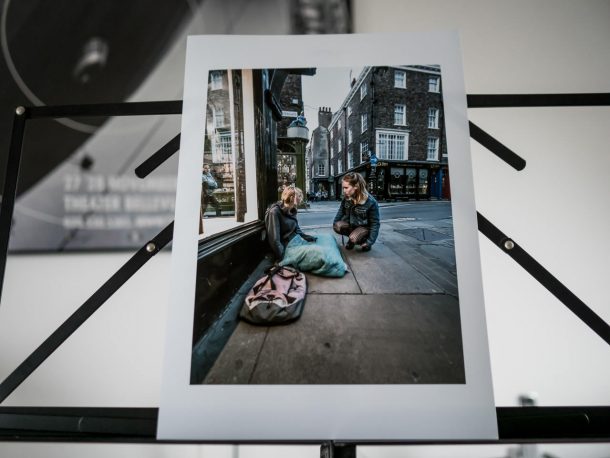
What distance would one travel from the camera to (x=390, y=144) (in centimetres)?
40

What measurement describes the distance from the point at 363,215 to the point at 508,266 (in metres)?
0.48

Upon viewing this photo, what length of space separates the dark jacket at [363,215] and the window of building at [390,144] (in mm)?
70

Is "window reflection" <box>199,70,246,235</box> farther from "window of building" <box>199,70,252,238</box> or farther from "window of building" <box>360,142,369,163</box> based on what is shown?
"window of building" <box>360,142,369,163</box>

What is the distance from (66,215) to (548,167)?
1.22 metres

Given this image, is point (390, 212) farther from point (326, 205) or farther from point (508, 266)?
point (508, 266)

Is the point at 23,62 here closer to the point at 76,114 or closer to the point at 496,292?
the point at 76,114

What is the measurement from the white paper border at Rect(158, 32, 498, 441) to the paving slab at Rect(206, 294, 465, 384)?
0.04ft

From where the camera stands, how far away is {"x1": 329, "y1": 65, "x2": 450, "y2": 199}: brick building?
1.19ft

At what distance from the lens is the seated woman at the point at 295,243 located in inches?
15.2

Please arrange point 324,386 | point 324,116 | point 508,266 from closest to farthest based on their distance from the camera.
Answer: point 324,386 < point 324,116 < point 508,266

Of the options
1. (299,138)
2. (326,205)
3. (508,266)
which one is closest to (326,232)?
(326,205)

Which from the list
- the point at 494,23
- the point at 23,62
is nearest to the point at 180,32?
the point at 23,62

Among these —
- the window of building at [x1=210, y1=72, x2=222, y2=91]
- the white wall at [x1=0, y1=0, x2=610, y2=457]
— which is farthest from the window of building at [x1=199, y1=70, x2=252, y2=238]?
the white wall at [x1=0, y1=0, x2=610, y2=457]

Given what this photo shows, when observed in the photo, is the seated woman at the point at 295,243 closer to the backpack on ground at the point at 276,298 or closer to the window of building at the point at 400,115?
the backpack on ground at the point at 276,298
